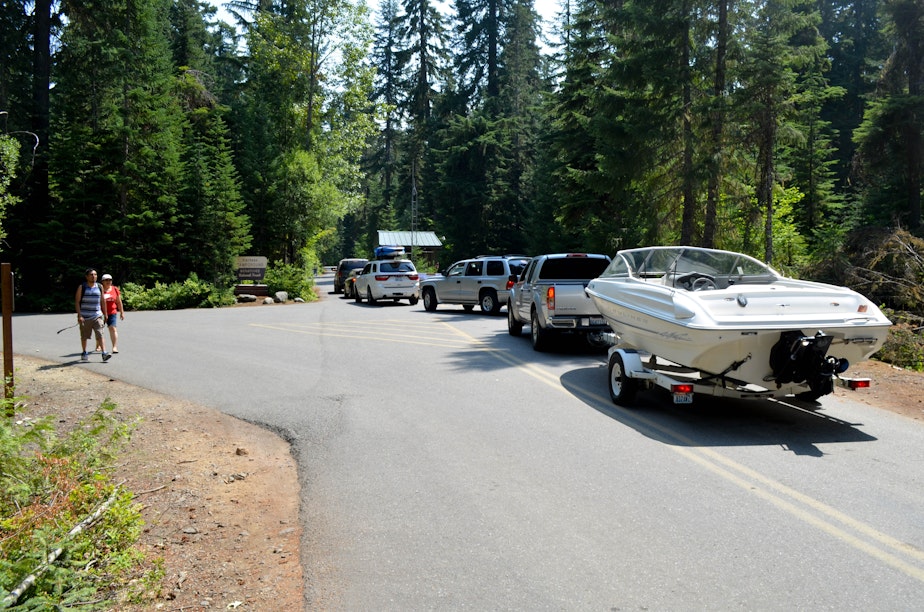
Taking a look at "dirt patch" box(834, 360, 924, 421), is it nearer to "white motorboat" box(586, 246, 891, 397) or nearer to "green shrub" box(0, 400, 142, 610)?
"white motorboat" box(586, 246, 891, 397)

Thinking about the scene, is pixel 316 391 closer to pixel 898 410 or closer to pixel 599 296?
pixel 599 296

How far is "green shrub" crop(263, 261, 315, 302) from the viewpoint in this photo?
3394 centimetres

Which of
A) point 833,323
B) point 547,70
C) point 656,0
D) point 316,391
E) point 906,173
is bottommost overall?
point 316,391

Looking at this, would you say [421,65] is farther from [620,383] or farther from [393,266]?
[620,383]

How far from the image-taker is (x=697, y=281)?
894 cm

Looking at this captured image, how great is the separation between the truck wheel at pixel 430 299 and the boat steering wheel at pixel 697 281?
1647cm

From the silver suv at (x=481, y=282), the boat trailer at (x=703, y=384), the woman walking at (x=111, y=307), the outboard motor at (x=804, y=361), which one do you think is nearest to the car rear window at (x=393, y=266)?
the silver suv at (x=481, y=282)

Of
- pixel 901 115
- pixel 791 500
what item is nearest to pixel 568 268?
pixel 791 500

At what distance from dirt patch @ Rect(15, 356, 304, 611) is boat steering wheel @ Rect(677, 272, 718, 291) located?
5.34m

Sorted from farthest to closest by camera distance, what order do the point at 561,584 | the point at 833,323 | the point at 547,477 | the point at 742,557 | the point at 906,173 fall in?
the point at 906,173
the point at 833,323
the point at 547,477
the point at 742,557
the point at 561,584

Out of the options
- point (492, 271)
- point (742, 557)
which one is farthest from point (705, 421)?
point (492, 271)

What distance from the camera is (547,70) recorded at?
64375 mm

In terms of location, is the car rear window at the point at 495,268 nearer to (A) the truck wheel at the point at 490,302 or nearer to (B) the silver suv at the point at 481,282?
(B) the silver suv at the point at 481,282

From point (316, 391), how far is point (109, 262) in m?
23.0
